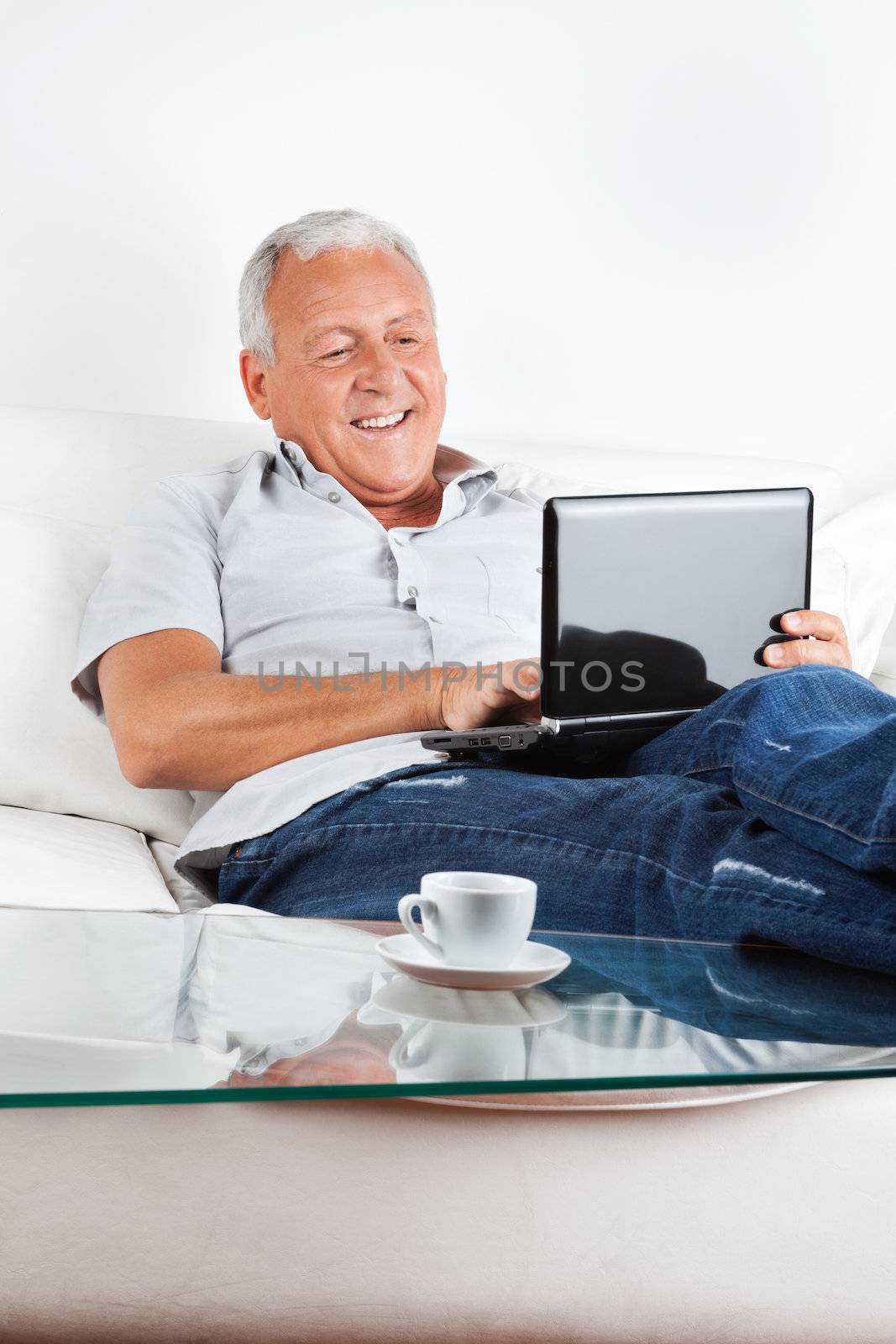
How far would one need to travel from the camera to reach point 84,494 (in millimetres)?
1648

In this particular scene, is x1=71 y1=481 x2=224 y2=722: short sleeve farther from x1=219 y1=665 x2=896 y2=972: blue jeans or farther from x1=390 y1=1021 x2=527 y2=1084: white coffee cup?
x1=390 y1=1021 x2=527 y2=1084: white coffee cup

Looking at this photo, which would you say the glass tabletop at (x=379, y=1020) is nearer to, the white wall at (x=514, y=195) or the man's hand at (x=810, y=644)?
the man's hand at (x=810, y=644)

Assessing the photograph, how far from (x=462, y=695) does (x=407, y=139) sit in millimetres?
1220

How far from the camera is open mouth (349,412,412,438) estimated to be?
5.39 ft

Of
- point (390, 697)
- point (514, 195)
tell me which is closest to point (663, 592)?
point (390, 697)

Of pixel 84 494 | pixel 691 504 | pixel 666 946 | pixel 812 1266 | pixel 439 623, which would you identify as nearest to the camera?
pixel 812 1266

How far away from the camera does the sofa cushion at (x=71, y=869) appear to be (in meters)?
1.05

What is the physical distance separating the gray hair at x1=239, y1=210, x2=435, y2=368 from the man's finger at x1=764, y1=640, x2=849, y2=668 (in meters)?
0.74

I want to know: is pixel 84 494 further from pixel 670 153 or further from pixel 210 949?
pixel 670 153

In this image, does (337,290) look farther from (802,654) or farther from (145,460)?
(802,654)

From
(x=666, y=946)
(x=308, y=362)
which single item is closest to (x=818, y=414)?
(x=308, y=362)

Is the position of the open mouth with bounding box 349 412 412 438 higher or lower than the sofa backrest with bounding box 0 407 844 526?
higher

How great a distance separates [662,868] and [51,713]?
0.80 meters

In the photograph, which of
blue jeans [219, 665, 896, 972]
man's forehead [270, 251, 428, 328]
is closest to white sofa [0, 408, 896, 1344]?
blue jeans [219, 665, 896, 972]
